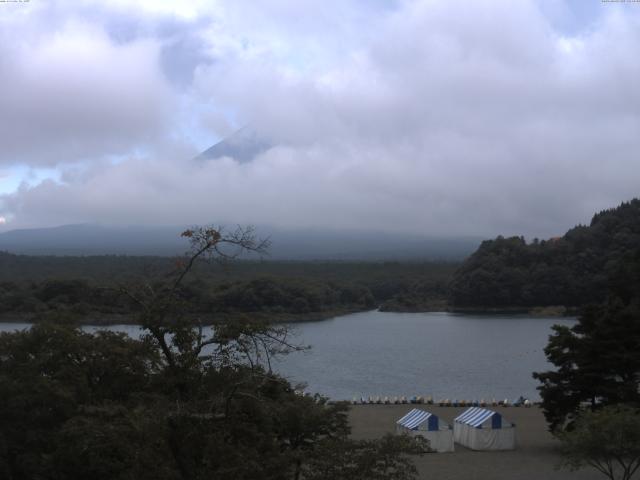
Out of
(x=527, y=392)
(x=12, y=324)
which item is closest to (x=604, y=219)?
(x=527, y=392)

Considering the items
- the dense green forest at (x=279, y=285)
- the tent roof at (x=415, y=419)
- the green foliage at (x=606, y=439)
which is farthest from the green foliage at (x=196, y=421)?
the dense green forest at (x=279, y=285)

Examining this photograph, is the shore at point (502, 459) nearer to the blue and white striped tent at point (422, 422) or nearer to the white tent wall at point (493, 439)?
the white tent wall at point (493, 439)

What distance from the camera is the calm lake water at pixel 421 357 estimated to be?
2348cm

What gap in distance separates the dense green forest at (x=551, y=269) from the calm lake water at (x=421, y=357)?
4120 millimetres

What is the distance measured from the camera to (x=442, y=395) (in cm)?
2227

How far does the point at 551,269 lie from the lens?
49531 millimetres

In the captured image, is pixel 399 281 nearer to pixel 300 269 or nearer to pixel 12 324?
pixel 300 269

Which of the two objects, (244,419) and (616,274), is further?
(616,274)

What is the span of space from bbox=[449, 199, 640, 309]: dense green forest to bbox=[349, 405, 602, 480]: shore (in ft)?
109

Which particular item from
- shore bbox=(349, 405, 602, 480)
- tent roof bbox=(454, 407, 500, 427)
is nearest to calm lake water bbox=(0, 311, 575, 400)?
shore bbox=(349, 405, 602, 480)

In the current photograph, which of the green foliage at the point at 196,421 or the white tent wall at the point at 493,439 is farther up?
the green foliage at the point at 196,421

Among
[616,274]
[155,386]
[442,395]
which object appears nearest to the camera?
[155,386]

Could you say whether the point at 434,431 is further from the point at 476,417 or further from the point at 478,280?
the point at 478,280

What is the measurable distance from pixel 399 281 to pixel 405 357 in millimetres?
28854
